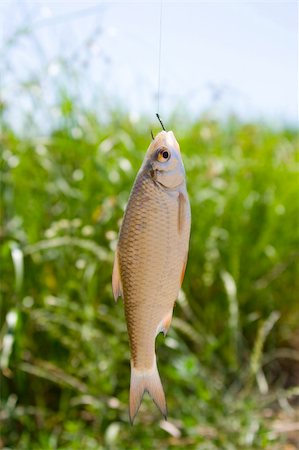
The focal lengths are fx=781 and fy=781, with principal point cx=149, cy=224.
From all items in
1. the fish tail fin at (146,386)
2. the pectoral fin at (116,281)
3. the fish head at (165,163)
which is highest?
the fish head at (165,163)

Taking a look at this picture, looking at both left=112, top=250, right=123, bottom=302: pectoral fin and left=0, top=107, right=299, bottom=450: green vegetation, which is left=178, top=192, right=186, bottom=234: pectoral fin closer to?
left=112, top=250, right=123, bottom=302: pectoral fin

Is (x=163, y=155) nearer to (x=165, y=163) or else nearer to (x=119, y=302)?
(x=165, y=163)

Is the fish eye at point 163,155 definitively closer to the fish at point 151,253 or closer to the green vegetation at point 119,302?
the fish at point 151,253

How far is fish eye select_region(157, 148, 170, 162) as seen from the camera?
3.13 feet

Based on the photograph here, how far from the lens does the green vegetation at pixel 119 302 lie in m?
2.35

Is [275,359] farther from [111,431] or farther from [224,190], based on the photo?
[111,431]

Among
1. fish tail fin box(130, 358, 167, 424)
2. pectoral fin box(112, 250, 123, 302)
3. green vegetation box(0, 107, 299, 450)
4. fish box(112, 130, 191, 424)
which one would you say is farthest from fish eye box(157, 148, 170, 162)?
green vegetation box(0, 107, 299, 450)

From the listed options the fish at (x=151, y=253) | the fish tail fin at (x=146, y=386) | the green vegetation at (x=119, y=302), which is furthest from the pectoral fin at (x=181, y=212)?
the green vegetation at (x=119, y=302)

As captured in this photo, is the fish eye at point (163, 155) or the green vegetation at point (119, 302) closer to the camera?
the fish eye at point (163, 155)

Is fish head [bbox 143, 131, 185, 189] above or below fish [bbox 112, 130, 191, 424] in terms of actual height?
above

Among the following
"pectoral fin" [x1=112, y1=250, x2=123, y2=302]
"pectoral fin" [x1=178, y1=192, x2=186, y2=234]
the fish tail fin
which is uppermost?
"pectoral fin" [x1=178, y1=192, x2=186, y2=234]

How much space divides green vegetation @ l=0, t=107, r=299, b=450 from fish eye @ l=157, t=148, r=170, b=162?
123 cm

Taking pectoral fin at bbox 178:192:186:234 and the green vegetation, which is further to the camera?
the green vegetation

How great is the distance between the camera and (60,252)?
267cm
